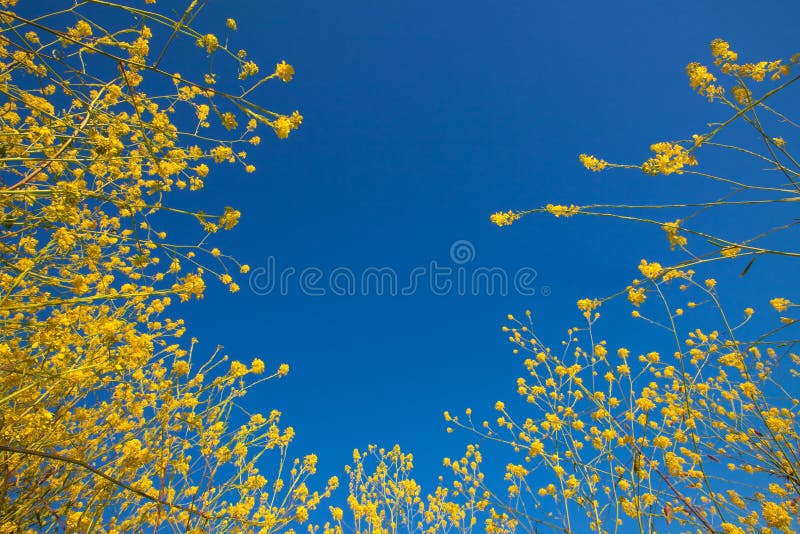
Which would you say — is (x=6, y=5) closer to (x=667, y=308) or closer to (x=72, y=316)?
(x=72, y=316)

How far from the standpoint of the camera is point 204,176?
2867 millimetres

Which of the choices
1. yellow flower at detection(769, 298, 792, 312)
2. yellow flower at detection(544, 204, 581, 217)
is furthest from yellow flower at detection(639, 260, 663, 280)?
yellow flower at detection(769, 298, 792, 312)

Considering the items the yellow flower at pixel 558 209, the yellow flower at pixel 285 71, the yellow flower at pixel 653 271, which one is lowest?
the yellow flower at pixel 653 271

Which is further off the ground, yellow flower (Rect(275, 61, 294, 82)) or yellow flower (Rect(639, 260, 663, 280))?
yellow flower (Rect(275, 61, 294, 82))

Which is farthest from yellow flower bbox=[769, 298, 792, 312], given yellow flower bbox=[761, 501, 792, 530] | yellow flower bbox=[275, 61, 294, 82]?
yellow flower bbox=[275, 61, 294, 82]

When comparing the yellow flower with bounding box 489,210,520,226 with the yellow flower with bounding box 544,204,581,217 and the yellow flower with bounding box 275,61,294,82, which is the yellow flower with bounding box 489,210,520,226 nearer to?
the yellow flower with bounding box 544,204,581,217

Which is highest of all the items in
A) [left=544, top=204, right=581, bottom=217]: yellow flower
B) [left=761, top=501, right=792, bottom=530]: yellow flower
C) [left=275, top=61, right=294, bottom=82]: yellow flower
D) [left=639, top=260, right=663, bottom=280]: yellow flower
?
[left=275, top=61, right=294, bottom=82]: yellow flower

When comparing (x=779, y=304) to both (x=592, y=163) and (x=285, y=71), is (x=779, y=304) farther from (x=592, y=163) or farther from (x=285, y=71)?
(x=285, y=71)

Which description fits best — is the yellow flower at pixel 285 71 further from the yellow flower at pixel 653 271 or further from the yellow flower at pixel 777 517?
the yellow flower at pixel 777 517

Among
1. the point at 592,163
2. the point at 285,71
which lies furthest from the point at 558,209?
the point at 285,71

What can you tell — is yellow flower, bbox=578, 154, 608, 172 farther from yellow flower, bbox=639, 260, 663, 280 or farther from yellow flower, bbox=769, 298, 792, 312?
yellow flower, bbox=769, 298, 792, 312

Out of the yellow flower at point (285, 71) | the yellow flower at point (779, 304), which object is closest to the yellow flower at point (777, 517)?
the yellow flower at point (779, 304)

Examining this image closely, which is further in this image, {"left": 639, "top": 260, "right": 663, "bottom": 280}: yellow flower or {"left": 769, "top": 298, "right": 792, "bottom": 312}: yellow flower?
{"left": 769, "top": 298, "right": 792, "bottom": 312}: yellow flower

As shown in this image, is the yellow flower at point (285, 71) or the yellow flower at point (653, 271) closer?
the yellow flower at point (653, 271)
